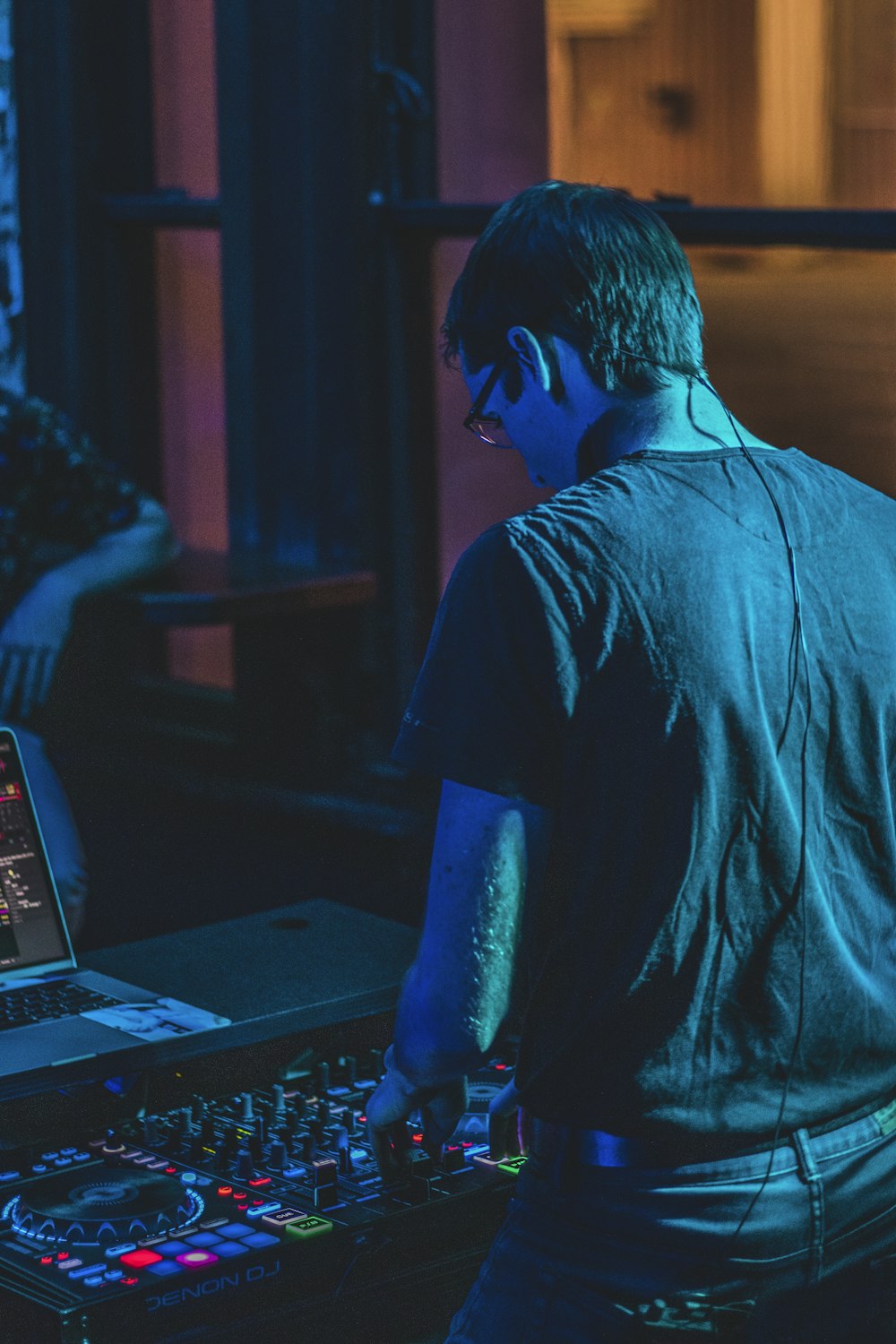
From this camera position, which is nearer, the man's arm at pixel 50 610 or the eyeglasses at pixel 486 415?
the eyeglasses at pixel 486 415

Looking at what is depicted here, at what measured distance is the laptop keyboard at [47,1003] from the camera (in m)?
2.18

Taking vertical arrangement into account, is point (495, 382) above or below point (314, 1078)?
above

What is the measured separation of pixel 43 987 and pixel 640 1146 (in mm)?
957

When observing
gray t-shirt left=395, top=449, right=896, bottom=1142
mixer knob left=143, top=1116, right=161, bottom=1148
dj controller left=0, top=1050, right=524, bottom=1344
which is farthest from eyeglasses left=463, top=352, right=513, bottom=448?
mixer knob left=143, top=1116, right=161, bottom=1148

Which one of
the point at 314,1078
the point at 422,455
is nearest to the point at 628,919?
→ the point at 314,1078

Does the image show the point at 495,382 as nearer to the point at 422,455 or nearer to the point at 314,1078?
the point at 314,1078

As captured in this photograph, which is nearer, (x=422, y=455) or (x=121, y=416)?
(x=422, y=455)

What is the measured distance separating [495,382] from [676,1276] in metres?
0.74

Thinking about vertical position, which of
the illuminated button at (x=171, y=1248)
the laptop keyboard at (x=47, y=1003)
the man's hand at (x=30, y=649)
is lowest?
the illuminated button at (x=171, y=1248)

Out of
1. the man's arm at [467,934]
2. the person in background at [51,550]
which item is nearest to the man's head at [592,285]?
the man's arm at [467,934]

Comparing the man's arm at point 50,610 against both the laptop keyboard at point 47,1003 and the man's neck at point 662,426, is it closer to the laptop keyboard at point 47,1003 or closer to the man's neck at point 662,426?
the laptop keyboard at point 47,1003

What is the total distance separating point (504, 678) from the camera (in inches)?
59.4

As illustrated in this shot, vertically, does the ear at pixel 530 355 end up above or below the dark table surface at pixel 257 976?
above

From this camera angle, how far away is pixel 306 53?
4750 mm
